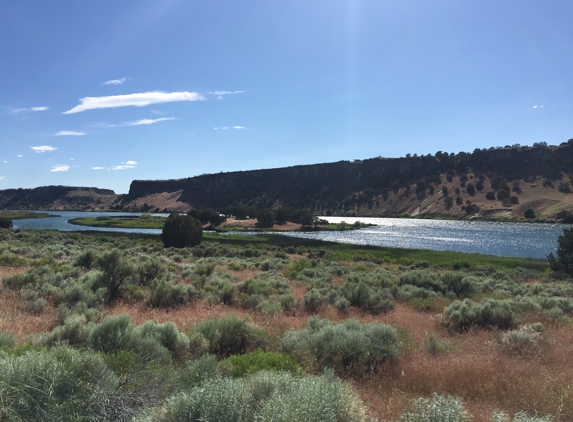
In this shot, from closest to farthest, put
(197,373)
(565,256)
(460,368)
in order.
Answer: (197,373)
(460,368)
(565,256)

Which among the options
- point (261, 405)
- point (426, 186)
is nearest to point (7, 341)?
point (261, 405)

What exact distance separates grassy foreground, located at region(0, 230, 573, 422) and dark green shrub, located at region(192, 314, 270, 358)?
0.03 m

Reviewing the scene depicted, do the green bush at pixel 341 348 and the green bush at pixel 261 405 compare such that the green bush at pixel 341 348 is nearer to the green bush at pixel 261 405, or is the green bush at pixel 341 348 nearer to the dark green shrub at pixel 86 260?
the green bush at pixel 261 405

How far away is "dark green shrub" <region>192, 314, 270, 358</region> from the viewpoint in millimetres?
6773

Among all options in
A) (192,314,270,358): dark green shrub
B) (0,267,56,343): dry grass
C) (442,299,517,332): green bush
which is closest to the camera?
(192,314,270,358): dark green shrub

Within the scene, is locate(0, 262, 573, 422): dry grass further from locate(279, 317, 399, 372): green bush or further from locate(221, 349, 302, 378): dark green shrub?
locate(221, 349, 302, 378): dark green shrub

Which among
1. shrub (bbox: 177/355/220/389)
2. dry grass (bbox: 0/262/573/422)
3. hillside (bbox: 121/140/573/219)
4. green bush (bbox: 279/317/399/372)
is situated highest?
hillside (bbox: 121/140/573/219)

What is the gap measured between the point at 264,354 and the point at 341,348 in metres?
1.51

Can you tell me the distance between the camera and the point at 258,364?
499cm

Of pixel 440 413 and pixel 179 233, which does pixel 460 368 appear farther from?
pixel 179 233

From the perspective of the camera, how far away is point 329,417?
307cm

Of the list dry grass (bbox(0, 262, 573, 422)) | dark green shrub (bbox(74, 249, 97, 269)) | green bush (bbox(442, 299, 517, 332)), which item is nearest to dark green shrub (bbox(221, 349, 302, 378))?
dry grass (bbox(0, 262, 573, 422))

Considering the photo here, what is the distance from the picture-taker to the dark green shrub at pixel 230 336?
267 inches

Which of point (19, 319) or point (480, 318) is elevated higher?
point (19, 319)
